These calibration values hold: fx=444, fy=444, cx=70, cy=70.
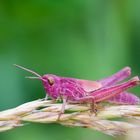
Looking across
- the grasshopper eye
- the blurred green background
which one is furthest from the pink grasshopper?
the blurred green background

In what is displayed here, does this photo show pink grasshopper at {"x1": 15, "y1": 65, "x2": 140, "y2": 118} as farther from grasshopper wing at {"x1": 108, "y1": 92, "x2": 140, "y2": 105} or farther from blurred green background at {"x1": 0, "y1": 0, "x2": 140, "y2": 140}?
blurred green background at {"x1": 0, "y1": 0, "x2": 140, "y2": 140}

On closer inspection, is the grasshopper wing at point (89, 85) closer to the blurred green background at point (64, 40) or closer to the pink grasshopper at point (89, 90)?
the pink grasshopper at point (89, 90)

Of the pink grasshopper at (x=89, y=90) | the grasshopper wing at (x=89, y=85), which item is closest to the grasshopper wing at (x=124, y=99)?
the pink grasshopper at (x=89, y=90)

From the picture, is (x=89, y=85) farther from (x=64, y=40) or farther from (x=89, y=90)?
(x=64, y=40)

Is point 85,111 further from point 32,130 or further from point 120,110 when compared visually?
point 32,130

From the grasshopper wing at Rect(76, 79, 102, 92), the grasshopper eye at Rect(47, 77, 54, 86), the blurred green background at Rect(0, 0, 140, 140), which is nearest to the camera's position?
the grasshopper eye at Rect(47, 77, 54, 86)

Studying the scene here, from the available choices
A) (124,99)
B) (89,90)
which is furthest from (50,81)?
(124,99)
